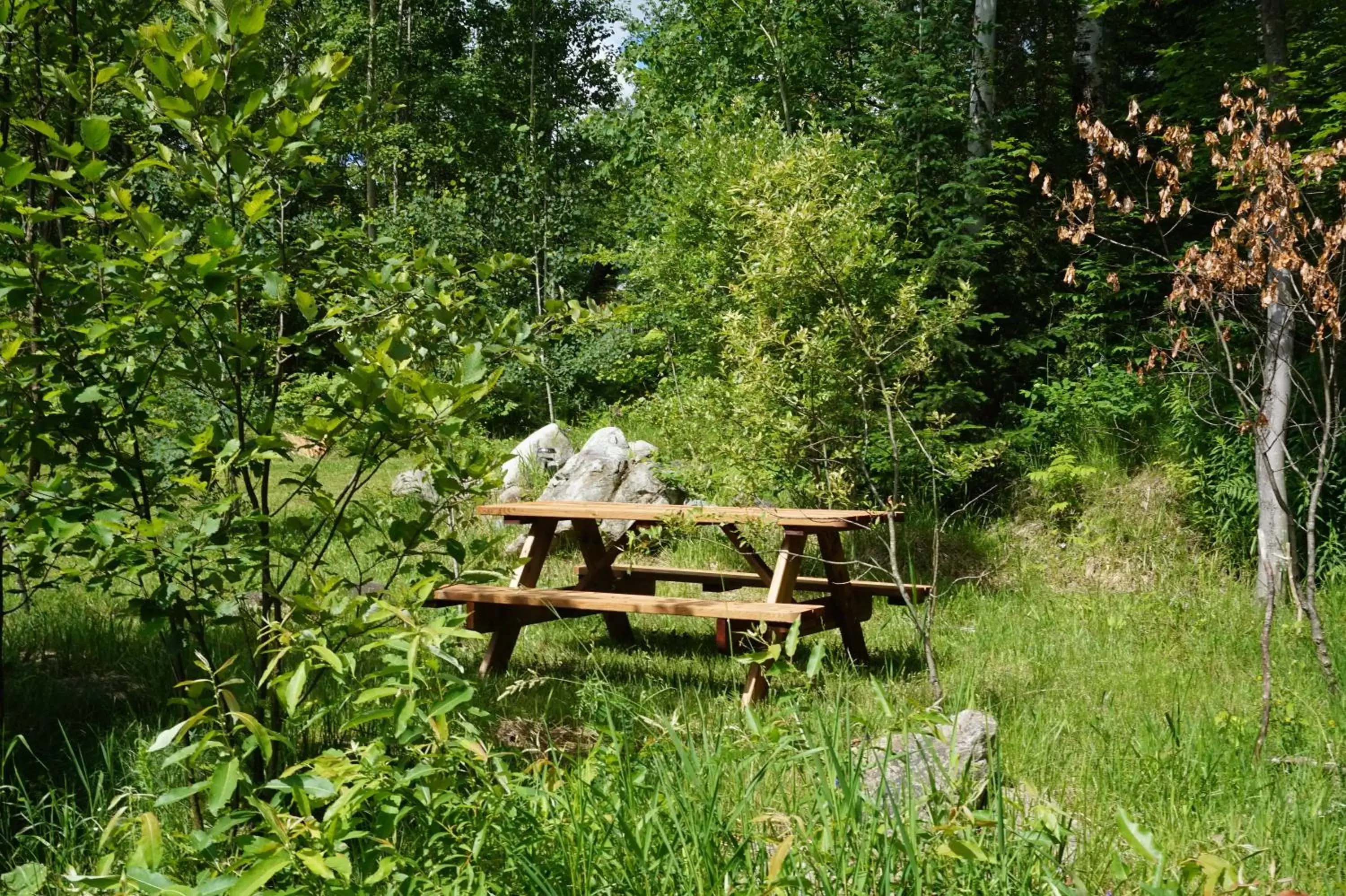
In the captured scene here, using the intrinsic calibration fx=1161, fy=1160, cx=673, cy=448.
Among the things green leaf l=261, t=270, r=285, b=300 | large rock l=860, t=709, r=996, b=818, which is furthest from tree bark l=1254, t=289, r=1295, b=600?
green leaf l=261, t=270, r=285, b=300

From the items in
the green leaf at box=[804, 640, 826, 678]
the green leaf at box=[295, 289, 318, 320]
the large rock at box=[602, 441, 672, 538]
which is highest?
the green leaf at box=[295, 289, 318, 320]

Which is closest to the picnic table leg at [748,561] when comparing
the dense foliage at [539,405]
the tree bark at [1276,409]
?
the dense foliage at [539,405]

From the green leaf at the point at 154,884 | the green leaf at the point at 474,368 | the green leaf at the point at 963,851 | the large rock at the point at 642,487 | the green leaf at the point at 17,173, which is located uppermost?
the green leaf at the point at 17,173

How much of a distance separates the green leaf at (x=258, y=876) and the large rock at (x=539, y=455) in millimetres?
9604

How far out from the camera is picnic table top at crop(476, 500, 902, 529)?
5223mm

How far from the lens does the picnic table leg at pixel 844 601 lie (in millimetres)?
5633

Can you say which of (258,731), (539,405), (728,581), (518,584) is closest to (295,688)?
(258,731)

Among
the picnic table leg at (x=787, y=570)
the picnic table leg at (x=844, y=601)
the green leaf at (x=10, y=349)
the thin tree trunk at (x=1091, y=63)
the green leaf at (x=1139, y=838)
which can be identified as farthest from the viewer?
the thin tree trunk at (x=1091, y=63)

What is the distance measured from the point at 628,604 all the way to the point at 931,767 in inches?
93.7

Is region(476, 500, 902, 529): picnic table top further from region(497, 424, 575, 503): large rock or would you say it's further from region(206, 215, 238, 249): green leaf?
region(497, 424, 575, 503): large rock

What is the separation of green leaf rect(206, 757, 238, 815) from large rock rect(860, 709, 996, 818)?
113cm

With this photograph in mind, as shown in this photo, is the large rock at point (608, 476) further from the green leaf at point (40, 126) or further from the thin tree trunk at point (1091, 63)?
the green leaf at point (40, 126)

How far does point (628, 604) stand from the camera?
207 inches

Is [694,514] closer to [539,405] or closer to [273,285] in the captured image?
[539,405]
